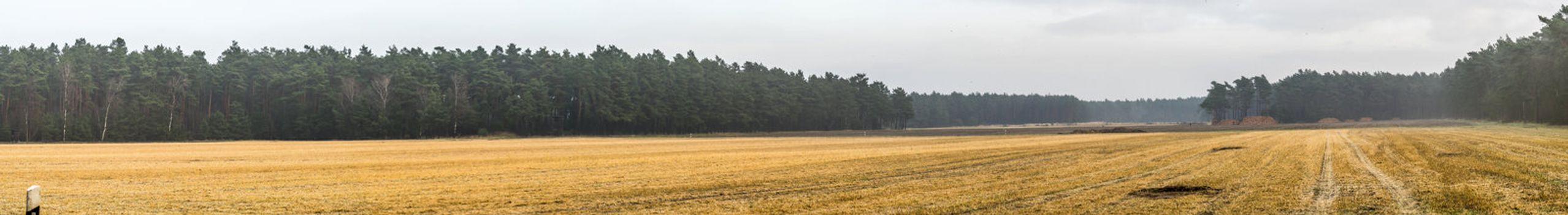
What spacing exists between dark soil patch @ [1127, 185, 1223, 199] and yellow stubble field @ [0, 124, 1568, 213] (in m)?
0.06

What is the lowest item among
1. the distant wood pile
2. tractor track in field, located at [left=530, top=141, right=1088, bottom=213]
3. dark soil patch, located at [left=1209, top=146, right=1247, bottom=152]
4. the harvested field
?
tractor track in field, located at [left=530, top=141, right=1088, bottom=213]

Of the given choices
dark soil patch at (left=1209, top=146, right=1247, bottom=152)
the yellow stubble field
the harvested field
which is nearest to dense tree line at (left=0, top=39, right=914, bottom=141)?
the harvested field

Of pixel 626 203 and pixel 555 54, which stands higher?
pixel 555 54

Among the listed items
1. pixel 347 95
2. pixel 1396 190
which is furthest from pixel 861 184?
pixel 347 95

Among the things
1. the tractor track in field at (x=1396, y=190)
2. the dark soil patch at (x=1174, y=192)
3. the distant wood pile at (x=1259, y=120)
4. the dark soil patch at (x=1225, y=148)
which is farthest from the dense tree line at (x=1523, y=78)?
the dark soil patch at (x=1174, y=192)

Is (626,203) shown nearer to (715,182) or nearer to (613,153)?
(715,182)

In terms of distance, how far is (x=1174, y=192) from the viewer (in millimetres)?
14227

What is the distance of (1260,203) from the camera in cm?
1209

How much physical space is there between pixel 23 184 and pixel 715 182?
12.6 metres

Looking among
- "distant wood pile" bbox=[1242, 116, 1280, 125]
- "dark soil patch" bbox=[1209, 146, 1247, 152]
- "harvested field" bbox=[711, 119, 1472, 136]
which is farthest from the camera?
"distant wood pile" bbox=[1242, 116, 1280, 125]

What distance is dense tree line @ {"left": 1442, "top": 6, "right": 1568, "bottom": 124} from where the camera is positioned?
8062 centimetres

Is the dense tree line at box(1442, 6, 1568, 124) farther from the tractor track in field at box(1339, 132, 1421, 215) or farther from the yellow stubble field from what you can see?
the tractor track in field at box(1339, 132, 1421, 215)

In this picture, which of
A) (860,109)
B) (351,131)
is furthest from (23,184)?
(860,109)

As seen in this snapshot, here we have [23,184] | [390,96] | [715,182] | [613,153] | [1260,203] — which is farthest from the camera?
[390,96]
